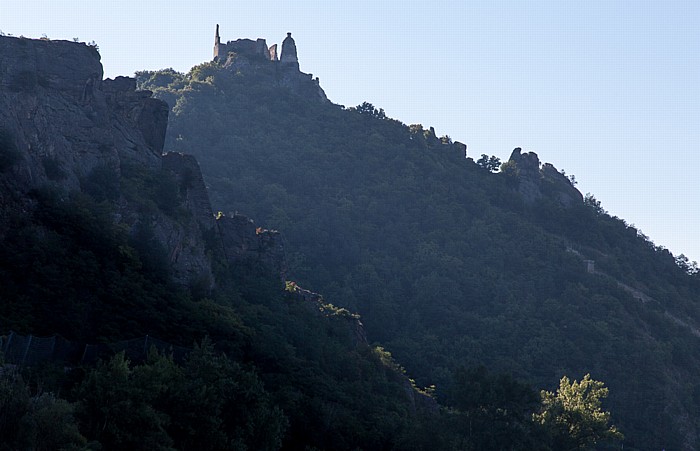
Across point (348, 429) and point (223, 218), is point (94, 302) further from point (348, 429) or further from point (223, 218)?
point (223, 218)

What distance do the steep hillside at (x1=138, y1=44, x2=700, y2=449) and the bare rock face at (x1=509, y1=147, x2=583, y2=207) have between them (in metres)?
0.31

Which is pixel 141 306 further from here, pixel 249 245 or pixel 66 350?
pixel 249 245

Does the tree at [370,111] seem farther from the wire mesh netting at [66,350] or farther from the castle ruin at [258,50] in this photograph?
the wire mesh netting at [66,350]

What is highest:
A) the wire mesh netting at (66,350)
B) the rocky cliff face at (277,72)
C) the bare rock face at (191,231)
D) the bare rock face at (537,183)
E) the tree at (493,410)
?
the rocky cliff face at (277,72)

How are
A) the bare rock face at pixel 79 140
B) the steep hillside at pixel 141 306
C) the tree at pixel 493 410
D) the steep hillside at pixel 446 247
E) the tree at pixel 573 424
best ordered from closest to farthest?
the steep hillside at pixel 141 306 < the bare rock face at pixel 79 140 < the tree at pixel 493 410 < the tree at pixel 573 424 < the steep hillside at pixel 446 247

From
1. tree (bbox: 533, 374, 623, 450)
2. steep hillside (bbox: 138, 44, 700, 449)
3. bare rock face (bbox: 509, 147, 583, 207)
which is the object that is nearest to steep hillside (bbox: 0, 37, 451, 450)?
tree (bbox: 533, 374, 623, 450)

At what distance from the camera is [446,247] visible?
13275 centimetres

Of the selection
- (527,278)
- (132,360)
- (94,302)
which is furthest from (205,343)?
(527,278)

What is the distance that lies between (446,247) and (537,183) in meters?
34.4

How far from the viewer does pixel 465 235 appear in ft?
448

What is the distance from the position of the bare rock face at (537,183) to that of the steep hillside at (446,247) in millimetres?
311

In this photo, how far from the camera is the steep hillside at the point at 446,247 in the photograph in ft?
359

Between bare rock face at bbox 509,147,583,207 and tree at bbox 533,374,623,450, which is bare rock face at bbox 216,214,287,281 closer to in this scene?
tree at bbox 533,374,623,450

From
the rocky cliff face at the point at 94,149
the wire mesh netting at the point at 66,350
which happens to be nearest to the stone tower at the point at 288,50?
the rocky cliff face at the point at 94,149
